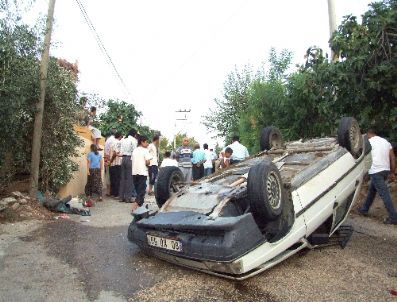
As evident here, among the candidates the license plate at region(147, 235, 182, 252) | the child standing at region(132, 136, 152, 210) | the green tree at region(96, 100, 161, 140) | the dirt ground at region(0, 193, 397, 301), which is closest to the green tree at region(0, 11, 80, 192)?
the child standing at region(132, 136, 152, 210)

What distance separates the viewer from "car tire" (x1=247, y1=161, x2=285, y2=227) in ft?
14.1

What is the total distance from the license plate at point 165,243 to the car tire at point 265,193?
2.92ft

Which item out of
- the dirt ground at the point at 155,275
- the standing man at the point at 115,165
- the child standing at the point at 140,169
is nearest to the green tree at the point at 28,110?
the standing man at the point at 115,165

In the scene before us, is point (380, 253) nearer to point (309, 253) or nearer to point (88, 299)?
point (309, 253)

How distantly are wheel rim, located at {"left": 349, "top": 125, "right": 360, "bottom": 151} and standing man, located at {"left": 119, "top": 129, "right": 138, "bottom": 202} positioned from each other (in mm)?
5701

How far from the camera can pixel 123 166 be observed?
10.2 metres

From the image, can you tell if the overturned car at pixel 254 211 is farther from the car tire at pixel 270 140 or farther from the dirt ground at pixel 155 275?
the car tire at pixel 270 140

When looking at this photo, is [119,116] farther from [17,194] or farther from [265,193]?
[265,193]

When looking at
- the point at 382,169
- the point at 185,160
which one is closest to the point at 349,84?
the point at 382,169

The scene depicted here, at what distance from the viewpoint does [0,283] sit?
4.33 m

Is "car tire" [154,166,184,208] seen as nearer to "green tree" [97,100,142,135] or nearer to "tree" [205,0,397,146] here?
"tree" [205,0,397,146]

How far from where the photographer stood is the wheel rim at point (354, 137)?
241 inches

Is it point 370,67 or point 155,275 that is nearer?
point 155,275

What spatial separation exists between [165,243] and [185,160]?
11882 mm
